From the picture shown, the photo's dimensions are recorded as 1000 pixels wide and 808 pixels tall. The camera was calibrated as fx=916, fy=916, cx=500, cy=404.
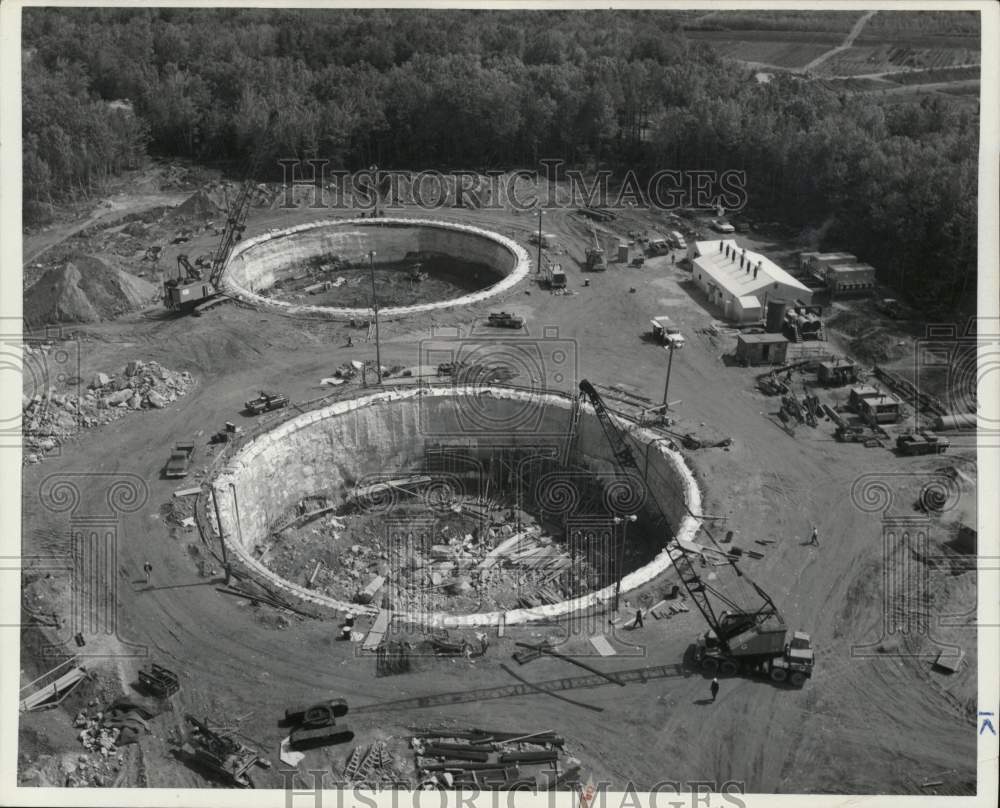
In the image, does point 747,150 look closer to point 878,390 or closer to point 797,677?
point 878,390

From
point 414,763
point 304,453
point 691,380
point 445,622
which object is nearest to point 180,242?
point 304,453

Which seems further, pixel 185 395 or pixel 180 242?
pixel 180 242

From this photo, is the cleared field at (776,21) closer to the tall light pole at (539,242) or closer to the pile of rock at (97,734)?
the tall light pole at (539,242)

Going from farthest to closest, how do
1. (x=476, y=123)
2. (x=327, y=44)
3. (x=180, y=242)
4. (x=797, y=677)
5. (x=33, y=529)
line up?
(x=327, y=44) < (x=476, y=123) < (x=180, y=242) < (x=33, y=529) < (x=797, y=677)

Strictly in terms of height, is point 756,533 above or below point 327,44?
below

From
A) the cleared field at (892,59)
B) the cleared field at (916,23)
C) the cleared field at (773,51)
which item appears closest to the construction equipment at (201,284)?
the cleared field at (892,59)

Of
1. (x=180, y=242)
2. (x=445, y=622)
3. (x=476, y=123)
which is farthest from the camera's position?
(x=476, y=123)

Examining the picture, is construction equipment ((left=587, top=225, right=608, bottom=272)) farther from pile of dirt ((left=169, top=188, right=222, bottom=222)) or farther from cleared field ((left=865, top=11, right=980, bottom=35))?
cleared field ((left=865, top=11, right=980, bottom=35))
